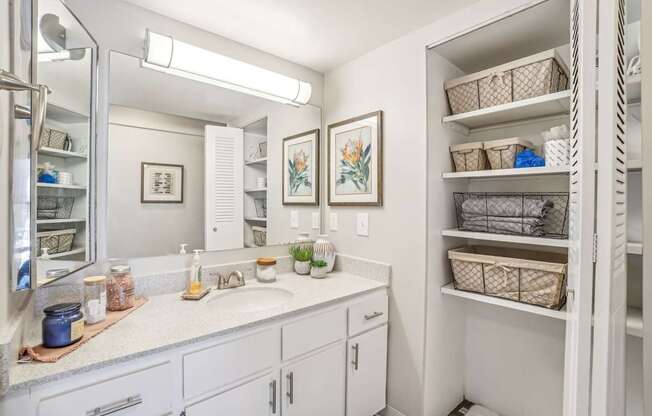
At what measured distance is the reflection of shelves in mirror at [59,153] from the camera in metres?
1.05

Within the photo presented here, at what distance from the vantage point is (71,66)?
1172 millimetres

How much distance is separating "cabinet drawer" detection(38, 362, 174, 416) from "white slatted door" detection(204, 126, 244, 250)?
29.6 inches

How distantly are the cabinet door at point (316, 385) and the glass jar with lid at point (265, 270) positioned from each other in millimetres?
517

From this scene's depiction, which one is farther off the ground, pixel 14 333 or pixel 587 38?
Answer: pixel 587 38

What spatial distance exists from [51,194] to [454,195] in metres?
1.83

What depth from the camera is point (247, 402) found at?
117cm

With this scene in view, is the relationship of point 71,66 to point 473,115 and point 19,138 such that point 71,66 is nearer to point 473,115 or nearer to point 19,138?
point 19,138

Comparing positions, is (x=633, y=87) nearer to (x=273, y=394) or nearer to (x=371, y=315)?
(x=371, y=315)

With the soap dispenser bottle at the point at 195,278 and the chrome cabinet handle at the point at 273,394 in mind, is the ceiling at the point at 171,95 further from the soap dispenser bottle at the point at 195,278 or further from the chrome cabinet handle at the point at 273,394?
Result: the chrome cabinet handle at the point at 273,394

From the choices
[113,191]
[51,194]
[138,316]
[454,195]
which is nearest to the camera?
[51,194]

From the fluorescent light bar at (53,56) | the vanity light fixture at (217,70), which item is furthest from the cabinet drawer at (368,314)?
the fluorescent light bar at (53,56)

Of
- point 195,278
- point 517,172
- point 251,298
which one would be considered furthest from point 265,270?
point 517,172

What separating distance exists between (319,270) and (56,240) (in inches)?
47.6

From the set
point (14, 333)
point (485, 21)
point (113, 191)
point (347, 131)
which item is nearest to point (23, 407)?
point (14, 333)
